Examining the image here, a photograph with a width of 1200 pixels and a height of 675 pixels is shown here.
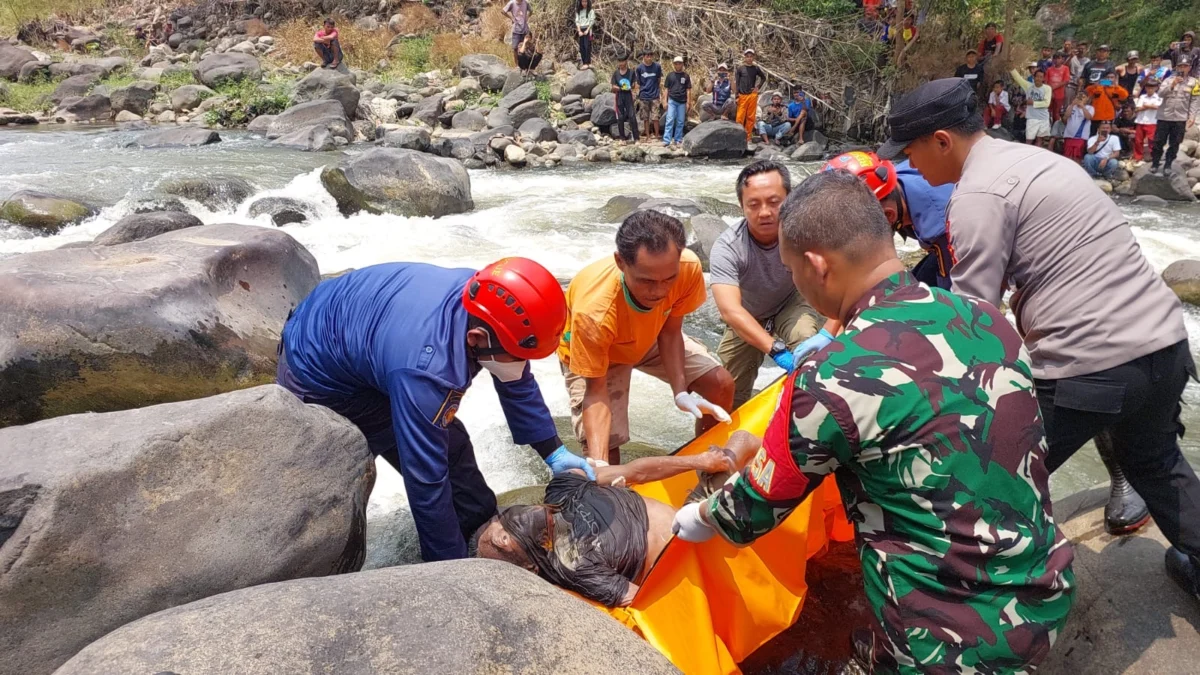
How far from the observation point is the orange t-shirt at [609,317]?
3.59 meters

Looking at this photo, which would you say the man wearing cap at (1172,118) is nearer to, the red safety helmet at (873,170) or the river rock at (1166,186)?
the river rock at (1166,186)

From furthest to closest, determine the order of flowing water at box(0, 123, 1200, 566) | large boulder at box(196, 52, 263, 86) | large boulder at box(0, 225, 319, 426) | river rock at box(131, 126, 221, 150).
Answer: large boulder at box(196, 52, 263, 86) → river rock at box(131, 126, 221, 150) → flowing water at box(0, 123, 1200, 566) → large boulder at box(0, 225, 319, 426)

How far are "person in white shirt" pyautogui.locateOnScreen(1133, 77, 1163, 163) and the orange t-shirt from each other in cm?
1339

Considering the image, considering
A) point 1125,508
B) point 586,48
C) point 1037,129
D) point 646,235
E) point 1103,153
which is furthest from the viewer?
point 586,48

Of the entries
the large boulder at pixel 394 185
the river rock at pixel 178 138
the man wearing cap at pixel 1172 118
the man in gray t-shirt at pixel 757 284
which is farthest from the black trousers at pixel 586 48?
the man in gray t-shirt at pixel 757 284

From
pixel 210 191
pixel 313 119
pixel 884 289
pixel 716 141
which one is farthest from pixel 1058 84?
pixel 884 289

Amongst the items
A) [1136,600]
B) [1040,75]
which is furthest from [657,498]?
[1040,75]

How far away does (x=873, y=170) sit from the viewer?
3.38 m

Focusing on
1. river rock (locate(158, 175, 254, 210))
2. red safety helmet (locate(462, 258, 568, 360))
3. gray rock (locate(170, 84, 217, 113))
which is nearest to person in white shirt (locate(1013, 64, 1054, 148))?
river rock (locate(158, 175, 254, 210))

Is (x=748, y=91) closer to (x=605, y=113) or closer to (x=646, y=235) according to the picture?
(x=605, y=113)

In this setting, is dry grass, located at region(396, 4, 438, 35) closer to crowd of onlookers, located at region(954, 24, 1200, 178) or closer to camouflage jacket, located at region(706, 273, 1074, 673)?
crowd of onlookers, located at region(954, 24, 1200, 178)

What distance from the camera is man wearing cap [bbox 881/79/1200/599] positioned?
241 cm

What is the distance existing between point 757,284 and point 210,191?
8.85 m

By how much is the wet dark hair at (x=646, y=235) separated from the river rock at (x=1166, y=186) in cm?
1301
